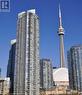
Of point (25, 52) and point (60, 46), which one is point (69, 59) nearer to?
point (60, 46)

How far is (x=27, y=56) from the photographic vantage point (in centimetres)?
9981

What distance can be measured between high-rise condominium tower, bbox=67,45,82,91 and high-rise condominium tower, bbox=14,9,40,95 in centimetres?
3905

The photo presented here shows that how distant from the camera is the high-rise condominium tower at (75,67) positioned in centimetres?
13512

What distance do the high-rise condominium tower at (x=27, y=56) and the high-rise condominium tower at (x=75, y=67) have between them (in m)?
39.1

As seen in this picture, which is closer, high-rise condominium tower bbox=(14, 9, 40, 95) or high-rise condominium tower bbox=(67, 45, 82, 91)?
high-rise condominium tower bbox=(14, 9, 40, 95)

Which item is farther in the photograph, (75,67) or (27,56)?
(75,67)

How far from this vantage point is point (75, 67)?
138m

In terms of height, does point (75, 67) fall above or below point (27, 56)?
below

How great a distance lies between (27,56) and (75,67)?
46585 mm

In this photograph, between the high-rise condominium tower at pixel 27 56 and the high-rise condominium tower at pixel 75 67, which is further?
the high-rise condominium tower at pixel 75 67

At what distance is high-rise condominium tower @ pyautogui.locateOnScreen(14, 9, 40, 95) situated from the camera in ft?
318

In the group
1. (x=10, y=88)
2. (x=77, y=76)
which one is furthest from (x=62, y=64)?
(x=10, y=88)

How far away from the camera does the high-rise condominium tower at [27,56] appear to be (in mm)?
96938

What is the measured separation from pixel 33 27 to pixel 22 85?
94.1 ft
